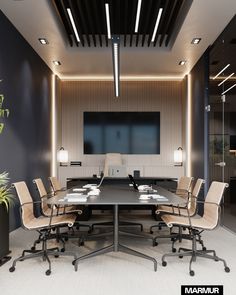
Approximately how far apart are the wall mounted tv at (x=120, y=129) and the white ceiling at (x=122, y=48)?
1.17 m

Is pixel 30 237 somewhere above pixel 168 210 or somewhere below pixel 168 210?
below

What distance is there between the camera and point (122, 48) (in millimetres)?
7621

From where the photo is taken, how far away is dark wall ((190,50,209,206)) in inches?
297

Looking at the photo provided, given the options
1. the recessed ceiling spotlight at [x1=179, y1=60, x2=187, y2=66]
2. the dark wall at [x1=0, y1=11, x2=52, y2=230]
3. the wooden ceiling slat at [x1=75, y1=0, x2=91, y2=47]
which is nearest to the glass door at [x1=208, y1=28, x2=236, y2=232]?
the recessed ceiling spotlight at [x1=179, y1=60, x2=187, y2=66]

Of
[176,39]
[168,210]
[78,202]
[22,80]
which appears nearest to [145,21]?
[176,39]

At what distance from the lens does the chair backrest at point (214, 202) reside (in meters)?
4.07

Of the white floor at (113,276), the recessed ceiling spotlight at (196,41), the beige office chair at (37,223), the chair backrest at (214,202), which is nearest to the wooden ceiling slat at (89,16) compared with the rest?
the recessed ceiling spotlight at (196,41)

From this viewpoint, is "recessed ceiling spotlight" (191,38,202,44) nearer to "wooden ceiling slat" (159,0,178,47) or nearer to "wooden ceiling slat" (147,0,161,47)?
"wooden ceiling slat" (159,0,178,47)

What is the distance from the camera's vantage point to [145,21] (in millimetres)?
6473

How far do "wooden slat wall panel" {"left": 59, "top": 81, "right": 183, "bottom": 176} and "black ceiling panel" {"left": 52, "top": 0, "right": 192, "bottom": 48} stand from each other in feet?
9.22

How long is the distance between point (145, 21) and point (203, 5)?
1430 mm

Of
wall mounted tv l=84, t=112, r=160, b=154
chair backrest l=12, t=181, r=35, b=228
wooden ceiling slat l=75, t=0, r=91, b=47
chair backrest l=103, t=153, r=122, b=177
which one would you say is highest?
wooden ceiling slat l=75, t=0, r=91, b=47

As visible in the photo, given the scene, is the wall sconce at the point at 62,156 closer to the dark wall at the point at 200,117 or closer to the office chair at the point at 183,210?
the dark wall at the point at 200,117

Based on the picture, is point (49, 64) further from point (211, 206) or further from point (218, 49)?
point (211, 206)
